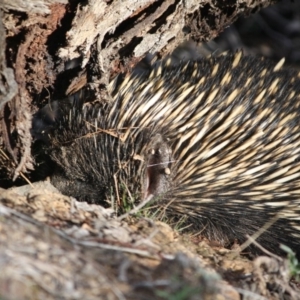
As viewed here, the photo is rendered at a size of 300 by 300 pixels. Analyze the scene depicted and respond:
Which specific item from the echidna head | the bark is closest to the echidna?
the echidna head

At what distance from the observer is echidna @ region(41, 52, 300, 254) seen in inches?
142

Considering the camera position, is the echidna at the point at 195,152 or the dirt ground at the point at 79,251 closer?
the dirt ground at the point at 79,251

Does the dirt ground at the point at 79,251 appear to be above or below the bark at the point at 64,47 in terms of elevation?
below

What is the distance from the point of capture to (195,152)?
12.0 ft

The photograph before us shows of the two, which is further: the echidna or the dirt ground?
the echidna

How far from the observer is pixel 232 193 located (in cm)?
372

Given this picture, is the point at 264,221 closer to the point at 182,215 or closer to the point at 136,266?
the point at 182,215

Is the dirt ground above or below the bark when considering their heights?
below

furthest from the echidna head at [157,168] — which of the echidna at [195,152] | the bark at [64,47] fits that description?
the bark at [64,47]

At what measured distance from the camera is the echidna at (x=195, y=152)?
3611 millimetres

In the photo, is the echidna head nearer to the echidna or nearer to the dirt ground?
the echidna

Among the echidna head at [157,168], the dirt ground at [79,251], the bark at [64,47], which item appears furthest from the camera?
the echidna head at [157,168]

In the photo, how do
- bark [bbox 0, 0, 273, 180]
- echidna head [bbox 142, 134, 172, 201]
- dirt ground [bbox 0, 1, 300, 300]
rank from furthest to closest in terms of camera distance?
echidna head [bbox 142, 134, 172, 201]
bark [bbox 0, 0, 273, 180]
dirt ground [bbox 0, 1, 300, 300]

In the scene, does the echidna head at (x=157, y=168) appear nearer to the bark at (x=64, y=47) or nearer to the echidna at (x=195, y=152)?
the echidna at (x=195, y=152)
